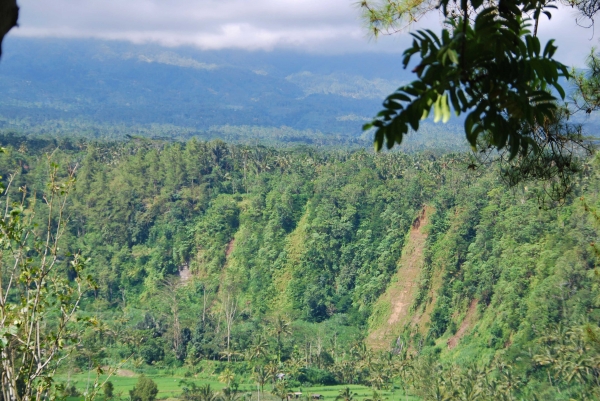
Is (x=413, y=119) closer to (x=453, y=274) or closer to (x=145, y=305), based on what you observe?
(x=453, y=274)

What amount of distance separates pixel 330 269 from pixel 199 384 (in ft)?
34.7

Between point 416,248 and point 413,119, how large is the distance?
107ft

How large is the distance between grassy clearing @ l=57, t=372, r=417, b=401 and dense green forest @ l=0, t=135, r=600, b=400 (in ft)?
2.01

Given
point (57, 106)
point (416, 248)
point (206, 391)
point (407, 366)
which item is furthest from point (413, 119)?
point (57, 106)

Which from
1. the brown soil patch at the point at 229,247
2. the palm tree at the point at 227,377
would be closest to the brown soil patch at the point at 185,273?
the brown soil patch at the point at 229,247

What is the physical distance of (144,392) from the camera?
24.0m

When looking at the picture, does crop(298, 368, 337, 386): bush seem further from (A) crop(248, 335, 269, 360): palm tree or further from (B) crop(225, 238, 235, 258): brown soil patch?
(B) crop(225, 238, 235, 258): brown soil patch

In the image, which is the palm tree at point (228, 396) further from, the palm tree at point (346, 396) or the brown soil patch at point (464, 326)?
the brown soil patch at point (464, 326)

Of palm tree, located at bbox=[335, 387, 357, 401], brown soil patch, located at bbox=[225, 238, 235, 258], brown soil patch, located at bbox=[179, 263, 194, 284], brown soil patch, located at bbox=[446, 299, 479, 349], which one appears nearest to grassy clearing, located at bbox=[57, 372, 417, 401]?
palm tree, located at bbox=[335, 387, 357, 401]

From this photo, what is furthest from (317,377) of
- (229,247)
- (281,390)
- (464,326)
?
(229,247)

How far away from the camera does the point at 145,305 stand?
118 ft

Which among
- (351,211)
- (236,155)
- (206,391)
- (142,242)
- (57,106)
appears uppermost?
(57,106)

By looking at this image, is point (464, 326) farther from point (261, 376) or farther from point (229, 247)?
point (229, 247)

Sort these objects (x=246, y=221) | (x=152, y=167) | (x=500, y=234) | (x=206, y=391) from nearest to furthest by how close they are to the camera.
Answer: (x=206, y=391), (x=500, y=234), (x=246, y=221), (x=152, y=167)
